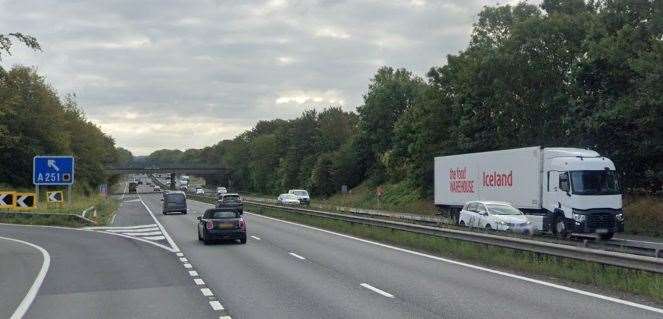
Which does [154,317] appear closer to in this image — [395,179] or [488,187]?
[488,187]

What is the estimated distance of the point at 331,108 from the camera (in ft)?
407

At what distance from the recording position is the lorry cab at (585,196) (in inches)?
1011

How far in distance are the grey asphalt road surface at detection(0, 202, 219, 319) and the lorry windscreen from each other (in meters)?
14.6

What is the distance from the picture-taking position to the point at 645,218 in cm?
3183

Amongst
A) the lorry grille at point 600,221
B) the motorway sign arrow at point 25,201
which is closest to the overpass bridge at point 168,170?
the motorway sign arrow at point 25,201

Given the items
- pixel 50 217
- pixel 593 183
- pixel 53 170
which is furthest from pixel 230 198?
pixel 593 183

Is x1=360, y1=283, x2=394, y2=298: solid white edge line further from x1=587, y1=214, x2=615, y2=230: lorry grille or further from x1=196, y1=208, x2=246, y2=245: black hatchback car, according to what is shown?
x1=587, y1=214, x2=615, y2=230: lorry grille

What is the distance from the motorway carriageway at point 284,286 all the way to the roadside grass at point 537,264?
28.7 inches

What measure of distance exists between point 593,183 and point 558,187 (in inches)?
52.7

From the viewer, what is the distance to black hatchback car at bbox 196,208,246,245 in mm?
24906

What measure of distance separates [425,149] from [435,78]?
617 cm

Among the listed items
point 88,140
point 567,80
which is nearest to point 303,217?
point 567,80

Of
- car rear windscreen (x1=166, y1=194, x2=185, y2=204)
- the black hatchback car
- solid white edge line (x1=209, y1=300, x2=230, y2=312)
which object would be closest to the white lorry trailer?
the black hatchback car

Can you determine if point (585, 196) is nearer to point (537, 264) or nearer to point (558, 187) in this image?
point (558, 187)
